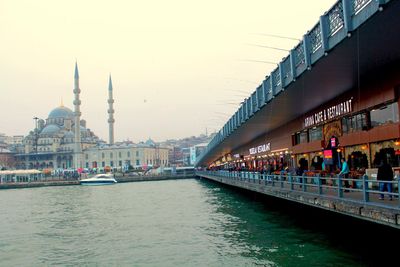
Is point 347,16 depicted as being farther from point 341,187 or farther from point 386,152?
point 386,152

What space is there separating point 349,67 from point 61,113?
182316 mm

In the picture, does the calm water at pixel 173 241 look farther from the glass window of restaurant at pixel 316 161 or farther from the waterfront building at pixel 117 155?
the waterfront building at pixel 117 155

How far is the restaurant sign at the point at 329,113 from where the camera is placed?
83.5 ft

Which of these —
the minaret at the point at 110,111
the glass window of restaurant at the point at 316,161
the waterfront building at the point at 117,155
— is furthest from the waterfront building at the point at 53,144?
the glass window of restaurant at the point at 316,161

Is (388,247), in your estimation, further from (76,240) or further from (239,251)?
(76,240)

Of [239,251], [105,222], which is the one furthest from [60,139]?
[239,251]

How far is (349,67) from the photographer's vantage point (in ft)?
62.0

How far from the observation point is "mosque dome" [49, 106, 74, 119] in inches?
7485

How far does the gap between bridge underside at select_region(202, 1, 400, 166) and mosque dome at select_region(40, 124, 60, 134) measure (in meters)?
161

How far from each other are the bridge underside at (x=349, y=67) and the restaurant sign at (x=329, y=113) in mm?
607

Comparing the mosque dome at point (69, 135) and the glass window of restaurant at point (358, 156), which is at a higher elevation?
the mosque dome at point (69, 135)

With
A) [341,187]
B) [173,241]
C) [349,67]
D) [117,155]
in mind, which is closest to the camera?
[341,187]

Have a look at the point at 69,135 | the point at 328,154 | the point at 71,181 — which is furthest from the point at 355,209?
the point at 69,135

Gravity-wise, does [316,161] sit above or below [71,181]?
above
